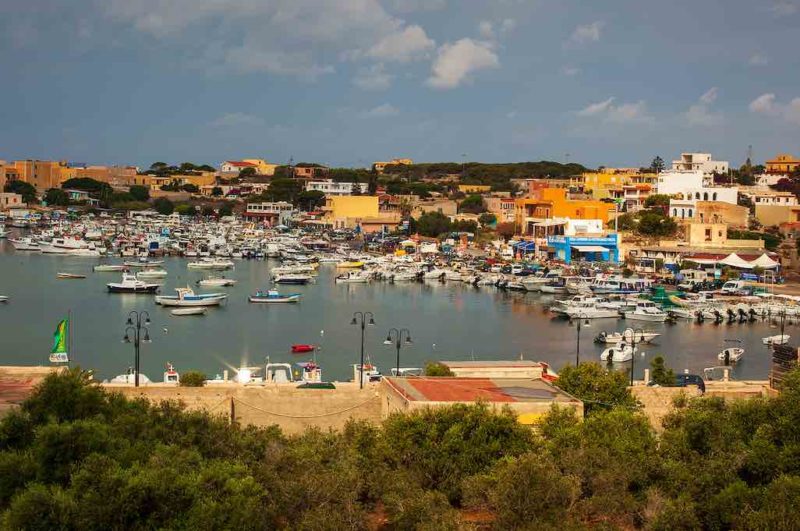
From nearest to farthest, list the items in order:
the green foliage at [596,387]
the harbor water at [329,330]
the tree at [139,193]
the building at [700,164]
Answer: the green foliage at [596,387], the harbor water at [329,330], the building at [700,164], the tree at [139,193]

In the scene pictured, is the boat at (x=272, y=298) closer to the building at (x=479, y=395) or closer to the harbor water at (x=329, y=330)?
the harbor water at (x=329, y=330)

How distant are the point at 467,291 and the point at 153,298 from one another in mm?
10591

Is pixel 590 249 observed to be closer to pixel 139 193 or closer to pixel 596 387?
pixel 596 387

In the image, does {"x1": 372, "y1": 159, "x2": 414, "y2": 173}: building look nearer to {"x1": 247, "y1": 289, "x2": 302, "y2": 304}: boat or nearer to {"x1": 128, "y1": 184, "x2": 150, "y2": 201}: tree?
{"x1": 128, "y1": 184, "x2": 150, "y2": 201}: tree

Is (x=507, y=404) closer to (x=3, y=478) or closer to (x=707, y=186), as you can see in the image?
(x=3, y=478)

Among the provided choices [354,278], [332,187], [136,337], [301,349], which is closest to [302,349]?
[301,349]

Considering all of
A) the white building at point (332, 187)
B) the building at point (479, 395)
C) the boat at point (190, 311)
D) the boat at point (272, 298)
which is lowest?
the boat at point (190, 311)

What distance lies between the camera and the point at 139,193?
225ft

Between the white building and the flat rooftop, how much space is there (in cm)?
5278

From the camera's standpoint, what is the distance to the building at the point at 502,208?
5075 centimetres

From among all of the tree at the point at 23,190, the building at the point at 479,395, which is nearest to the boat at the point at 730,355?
the building at the point at 479,395

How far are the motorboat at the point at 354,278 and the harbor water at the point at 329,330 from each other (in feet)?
1.91

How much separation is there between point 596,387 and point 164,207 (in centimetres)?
5648

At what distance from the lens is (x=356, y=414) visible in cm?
1108
